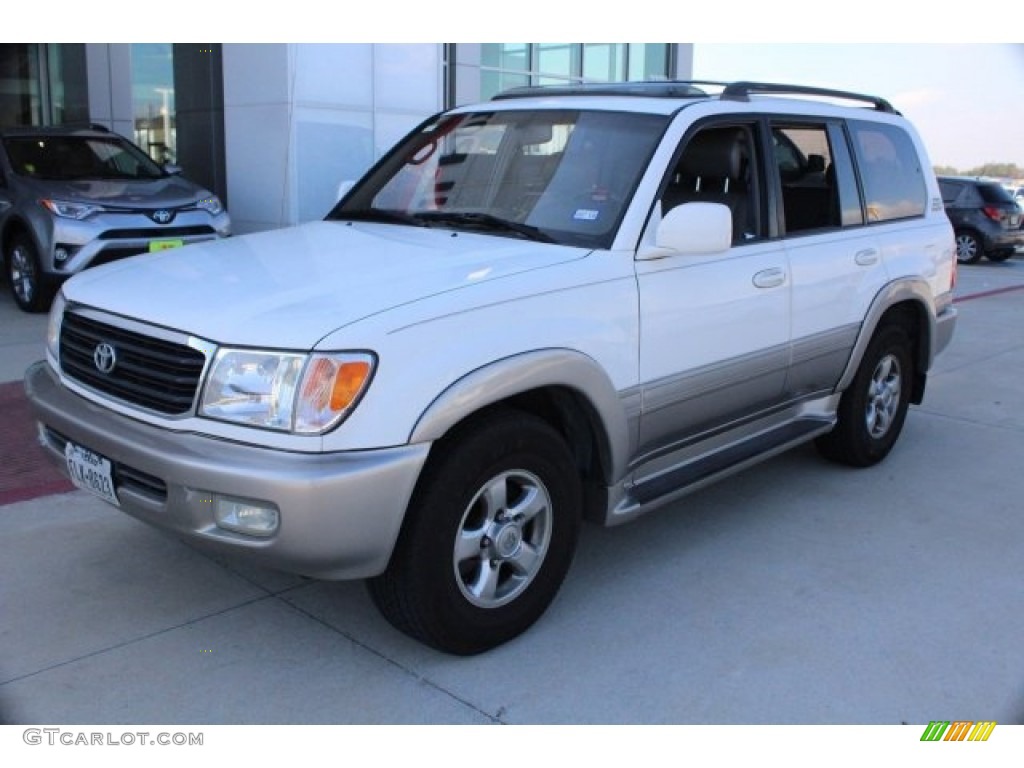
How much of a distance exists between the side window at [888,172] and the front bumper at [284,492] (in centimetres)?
331

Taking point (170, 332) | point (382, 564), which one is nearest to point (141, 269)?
point (170, 332)

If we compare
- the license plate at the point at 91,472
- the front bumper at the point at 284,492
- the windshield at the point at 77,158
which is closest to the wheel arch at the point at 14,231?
the windshield at the point at 77,158

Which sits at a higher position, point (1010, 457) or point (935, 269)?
point (935, 269)

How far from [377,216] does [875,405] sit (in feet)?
9.46

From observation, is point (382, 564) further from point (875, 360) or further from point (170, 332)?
point (875, 360)

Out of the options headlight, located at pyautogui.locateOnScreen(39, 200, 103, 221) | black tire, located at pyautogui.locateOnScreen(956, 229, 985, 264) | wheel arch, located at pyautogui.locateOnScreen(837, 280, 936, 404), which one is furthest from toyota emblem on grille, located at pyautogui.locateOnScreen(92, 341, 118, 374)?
black tire, located at pyautogui.locateOnScreen(956, 229, 985, 264)

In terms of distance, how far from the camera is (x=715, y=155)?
14.3 ft

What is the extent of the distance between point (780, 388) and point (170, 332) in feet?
8.80

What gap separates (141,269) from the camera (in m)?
3.70

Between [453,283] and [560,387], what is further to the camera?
[560,387]

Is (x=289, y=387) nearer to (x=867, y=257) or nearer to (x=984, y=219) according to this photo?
(x=867, y=257)

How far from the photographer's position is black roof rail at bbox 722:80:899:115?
14.6ft

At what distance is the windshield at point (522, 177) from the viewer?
384 cm
